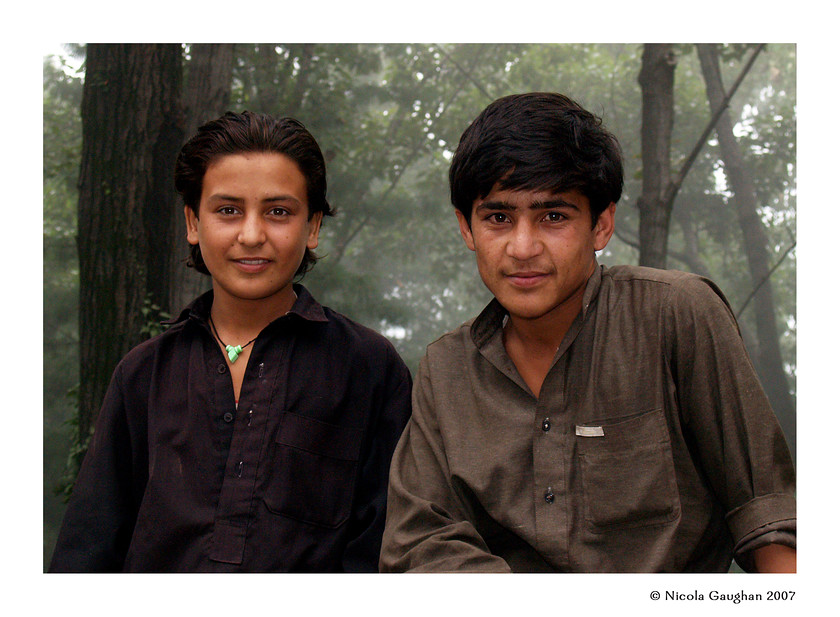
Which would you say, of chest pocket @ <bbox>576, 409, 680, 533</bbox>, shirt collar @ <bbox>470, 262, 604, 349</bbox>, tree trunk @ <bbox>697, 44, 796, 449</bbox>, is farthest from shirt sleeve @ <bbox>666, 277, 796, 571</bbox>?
tree trunk @ <bbox>697, 44, 796, 449</bbox>

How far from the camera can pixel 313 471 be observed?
8.16ft

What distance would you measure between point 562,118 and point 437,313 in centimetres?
2068

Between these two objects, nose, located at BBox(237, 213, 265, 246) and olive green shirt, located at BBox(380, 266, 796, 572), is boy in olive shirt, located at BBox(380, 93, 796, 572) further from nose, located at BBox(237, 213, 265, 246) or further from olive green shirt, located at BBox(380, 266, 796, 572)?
nose, located at BBox(237, 213, 265, 246)

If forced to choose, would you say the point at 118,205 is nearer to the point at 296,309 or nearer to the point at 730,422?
the point at 296,309

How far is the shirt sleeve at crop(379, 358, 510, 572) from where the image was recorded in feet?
7.08

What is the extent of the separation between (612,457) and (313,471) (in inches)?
34.8

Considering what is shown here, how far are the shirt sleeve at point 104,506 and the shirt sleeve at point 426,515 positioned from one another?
0.86m

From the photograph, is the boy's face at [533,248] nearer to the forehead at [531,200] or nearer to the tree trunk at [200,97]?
the forehead at [531,200]

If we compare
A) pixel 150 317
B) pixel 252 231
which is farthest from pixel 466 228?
pixel 150 317

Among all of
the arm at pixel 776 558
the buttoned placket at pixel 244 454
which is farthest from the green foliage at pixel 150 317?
the arm at pixel 776 558

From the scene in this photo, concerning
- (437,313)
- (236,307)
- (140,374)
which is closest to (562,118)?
(236,307)

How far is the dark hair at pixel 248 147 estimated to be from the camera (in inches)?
102

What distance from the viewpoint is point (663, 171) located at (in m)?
5.79
